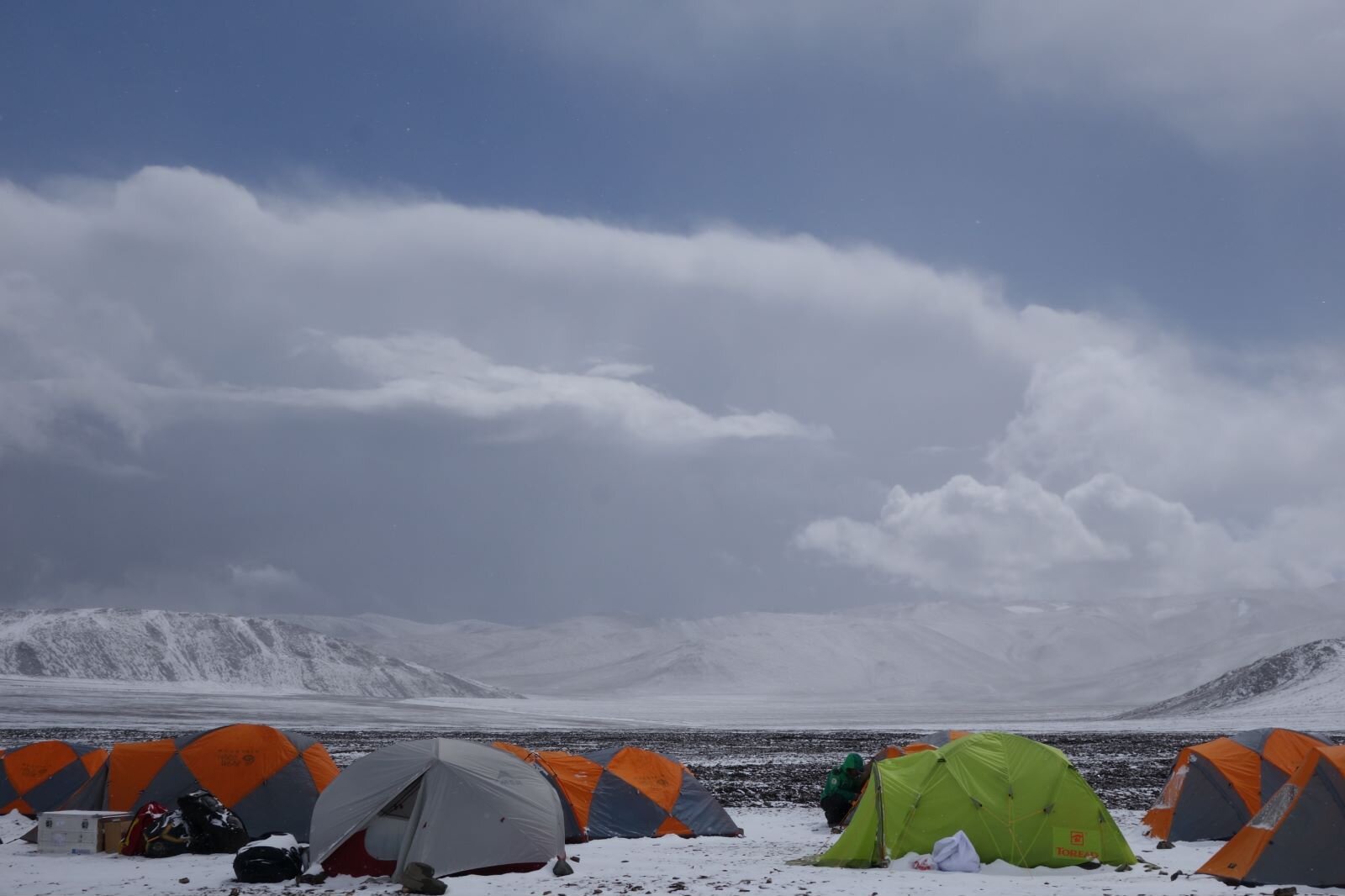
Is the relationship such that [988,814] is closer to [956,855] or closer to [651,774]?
[956,855]

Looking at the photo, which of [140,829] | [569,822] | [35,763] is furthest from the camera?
[35,763]

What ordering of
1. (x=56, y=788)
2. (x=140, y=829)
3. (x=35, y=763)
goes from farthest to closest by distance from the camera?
1. (x=35, y=763)
2. (x=56, y=788)
3. (x=140, y=829)

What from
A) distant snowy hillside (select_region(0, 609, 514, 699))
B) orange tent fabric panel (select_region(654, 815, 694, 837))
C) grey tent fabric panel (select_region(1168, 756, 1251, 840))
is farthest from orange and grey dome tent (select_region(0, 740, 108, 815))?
distant snowy hillside (select_region(0, 609, 514, 699))

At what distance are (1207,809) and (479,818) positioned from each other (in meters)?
12.0

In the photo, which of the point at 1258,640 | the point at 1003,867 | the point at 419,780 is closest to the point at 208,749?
the point at 419,780

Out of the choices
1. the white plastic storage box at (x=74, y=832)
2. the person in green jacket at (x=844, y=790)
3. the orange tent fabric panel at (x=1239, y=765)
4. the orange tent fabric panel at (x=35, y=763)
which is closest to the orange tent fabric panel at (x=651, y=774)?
the person in green jacket at (x=844, y=790)

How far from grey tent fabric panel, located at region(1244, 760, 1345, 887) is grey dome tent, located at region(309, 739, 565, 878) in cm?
920

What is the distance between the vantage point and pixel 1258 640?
198625 mm

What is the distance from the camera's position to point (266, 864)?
49.6 feet

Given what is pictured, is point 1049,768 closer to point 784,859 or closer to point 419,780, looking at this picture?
point 784,859

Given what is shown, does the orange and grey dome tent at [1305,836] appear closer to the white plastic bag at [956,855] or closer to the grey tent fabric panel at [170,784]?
the white plastic bag at [956,855]

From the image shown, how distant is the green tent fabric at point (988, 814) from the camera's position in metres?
15.8

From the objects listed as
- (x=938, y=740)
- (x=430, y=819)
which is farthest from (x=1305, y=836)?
(x=938, y=740)

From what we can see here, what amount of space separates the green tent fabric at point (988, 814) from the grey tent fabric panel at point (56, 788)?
15.1 metres
